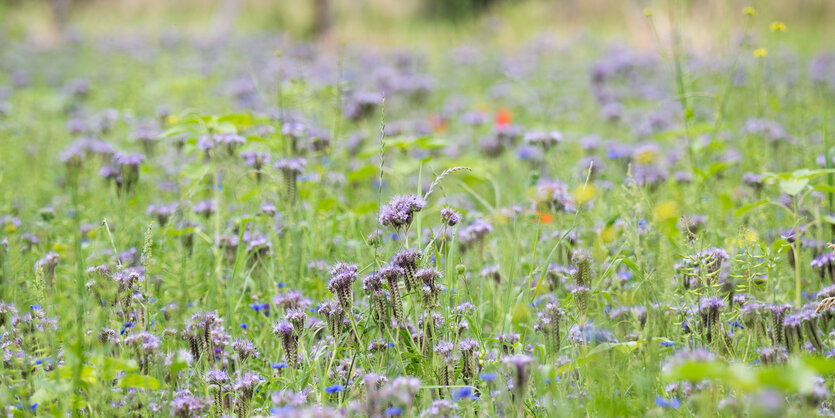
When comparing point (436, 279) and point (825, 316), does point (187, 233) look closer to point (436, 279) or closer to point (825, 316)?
point (436, 279)

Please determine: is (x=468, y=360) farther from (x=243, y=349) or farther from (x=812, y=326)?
(x=812, y=326)

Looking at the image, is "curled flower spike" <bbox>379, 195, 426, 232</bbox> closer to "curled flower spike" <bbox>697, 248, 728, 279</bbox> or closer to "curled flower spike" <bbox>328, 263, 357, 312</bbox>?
"curled flower spike" <bbox>328, 263, 357, 312</bbox>

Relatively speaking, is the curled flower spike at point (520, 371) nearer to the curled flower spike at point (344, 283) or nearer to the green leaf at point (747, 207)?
the curled flower spike at point (344, 283)

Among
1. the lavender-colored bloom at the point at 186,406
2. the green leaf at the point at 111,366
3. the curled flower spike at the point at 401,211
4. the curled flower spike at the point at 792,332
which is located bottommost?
the lavender-colored bloom at the point at 186,406

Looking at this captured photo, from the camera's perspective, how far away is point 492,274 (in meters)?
2.94

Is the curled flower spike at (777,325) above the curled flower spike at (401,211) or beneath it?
beneath

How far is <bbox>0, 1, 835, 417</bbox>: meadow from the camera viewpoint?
1948 millimetres

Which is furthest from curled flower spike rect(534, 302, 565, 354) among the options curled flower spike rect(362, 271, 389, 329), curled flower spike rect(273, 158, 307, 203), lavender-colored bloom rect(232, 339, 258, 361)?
curled flower spike rect(273, 158, 307, 203)

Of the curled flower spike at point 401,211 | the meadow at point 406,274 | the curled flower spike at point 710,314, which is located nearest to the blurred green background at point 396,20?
the meadow at point 406,274

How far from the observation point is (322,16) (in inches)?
485

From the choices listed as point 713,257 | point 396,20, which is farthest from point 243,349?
point 396,20

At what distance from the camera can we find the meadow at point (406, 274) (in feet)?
6.39

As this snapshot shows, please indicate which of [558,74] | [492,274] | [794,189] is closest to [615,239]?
[492,274]

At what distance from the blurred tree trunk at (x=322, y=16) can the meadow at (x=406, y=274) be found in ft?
21.0
